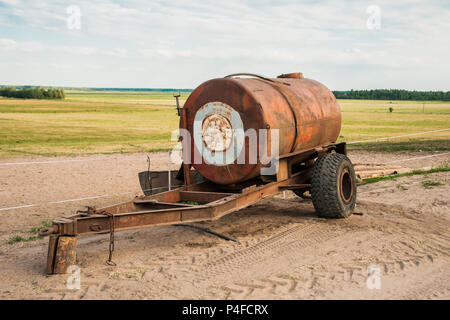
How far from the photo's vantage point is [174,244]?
23.8ft

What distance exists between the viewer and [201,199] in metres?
7.83

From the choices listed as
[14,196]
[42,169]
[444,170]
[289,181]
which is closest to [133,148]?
[42,169]

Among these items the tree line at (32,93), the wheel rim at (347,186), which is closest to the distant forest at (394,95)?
the tree line at (32,93)

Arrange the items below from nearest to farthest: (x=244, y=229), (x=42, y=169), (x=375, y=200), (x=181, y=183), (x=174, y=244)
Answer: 1. (x=174, y=244)
2. (x=244, y=229)
3. (x=181, y=183)
4. (x=375, y=200)
5. (x=42, y=169)

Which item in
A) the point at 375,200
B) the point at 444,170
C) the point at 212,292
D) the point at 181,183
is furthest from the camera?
the point at 444,170

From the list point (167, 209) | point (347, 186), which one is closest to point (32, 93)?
point (347, 186)

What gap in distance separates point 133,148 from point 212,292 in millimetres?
17475

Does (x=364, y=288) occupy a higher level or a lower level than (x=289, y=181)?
lower

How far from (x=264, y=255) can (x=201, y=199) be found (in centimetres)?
162

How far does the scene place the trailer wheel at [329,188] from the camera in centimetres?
828

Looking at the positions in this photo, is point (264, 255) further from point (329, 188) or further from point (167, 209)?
point (329, 188)

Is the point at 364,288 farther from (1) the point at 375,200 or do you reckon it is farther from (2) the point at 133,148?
(2) the point at 133,148

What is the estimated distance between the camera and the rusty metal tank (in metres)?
7.51

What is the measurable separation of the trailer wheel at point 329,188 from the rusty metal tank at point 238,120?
58 centimetres
